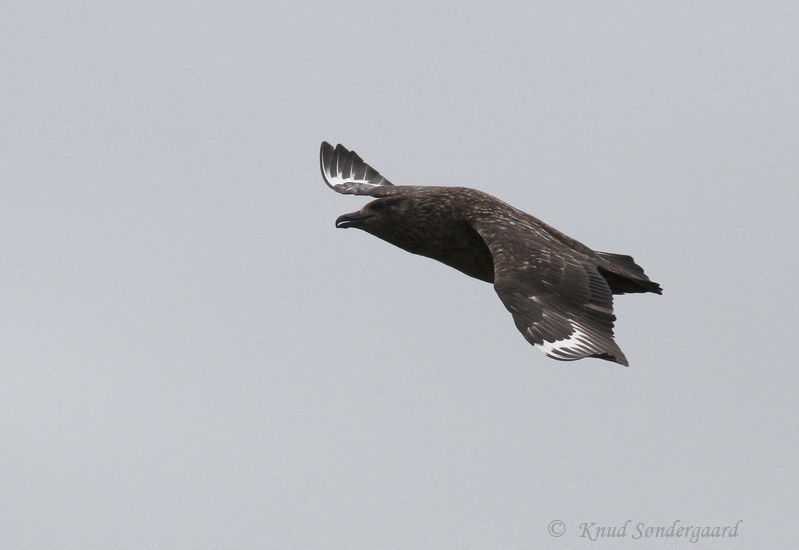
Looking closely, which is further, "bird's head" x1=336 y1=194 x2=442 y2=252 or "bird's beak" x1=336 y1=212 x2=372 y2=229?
"bird's beak" x1=336 y1=212 x2=372 y2=229

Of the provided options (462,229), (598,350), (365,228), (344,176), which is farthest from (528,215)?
(344,176)

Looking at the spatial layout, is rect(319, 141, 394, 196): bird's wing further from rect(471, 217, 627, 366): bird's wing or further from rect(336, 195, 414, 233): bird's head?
rect(471, 217, 627, 366): bird's wing

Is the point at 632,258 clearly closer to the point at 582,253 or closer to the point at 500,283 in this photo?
the point at 582,253

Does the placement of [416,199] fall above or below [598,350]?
above

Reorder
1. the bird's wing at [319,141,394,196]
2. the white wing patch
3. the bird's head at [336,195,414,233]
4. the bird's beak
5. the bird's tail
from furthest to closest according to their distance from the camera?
the bird's wing at [319,141,394,196] → the bird's beak → the bird's head at [336,195,414,233] → the bird's tail → the white wing patch

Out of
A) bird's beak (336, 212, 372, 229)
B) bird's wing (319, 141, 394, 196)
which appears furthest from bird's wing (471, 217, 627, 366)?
bird's wing (319, 141, 394, 196)

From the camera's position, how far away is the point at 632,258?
47.4 ft

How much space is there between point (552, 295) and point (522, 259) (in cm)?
51

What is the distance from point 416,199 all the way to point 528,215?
1.06 meters

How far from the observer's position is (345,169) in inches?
726

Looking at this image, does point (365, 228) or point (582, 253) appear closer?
point (582, 253)

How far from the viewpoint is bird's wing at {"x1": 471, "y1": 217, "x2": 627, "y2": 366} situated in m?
12.3

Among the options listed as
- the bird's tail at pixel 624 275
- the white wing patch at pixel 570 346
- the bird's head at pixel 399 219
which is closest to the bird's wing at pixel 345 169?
the bird's head at pixel 399 219

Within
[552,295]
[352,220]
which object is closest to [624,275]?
[552,295]
